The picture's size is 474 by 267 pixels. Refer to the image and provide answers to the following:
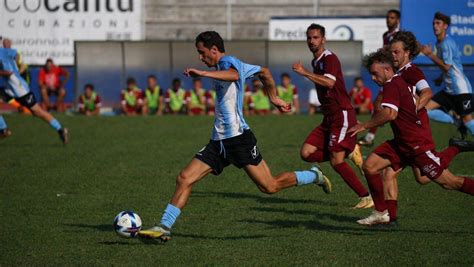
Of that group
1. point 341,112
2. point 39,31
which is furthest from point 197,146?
point 39,31

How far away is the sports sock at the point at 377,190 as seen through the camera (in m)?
9.17

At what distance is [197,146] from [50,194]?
6235mm

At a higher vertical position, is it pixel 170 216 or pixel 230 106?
pixel 230 106

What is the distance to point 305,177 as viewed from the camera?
30.7 feet

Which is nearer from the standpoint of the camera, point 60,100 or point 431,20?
point 431,20

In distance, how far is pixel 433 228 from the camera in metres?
9.19

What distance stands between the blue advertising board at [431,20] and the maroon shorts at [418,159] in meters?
18.6

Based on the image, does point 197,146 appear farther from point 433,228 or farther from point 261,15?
point 261,15

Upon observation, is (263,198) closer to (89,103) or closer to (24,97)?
(24,97)

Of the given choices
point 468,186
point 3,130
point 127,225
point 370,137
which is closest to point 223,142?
point 127,225

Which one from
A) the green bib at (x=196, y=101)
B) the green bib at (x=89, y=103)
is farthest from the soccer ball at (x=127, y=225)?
the green bib at (x=89, y=103)

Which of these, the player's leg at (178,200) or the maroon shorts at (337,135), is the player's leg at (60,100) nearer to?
the maroon shorts at (337,135)

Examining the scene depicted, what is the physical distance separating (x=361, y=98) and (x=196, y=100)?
483 cm

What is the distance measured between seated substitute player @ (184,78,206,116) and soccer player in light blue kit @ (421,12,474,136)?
41.8ft
